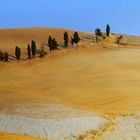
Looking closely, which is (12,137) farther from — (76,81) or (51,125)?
(76,81)

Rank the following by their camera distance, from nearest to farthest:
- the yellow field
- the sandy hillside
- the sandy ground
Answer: the yellow field
the sandy ground
the sandy hillside

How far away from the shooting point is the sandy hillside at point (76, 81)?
4762 centimetres

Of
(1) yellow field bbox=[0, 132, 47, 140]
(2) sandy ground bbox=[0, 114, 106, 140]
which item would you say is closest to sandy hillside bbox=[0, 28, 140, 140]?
(2) sandy ground bbox=[0, 114, 106, 140]

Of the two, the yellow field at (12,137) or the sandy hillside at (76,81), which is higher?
the yellow field at (12,137)

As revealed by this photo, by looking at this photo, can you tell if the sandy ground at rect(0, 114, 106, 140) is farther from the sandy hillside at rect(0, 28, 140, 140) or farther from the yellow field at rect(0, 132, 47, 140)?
the sandy hillside at rect(0, 28, 140, 140)

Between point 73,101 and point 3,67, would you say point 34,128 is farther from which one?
point 3,67

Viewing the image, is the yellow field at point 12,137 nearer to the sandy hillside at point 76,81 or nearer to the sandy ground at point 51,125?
the sandy ground at point 51,125

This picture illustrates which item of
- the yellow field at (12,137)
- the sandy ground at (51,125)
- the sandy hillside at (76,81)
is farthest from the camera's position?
the sandy hillside at (76,81)

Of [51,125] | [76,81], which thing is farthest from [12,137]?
[76,81]

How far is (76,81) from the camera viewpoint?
212 feet

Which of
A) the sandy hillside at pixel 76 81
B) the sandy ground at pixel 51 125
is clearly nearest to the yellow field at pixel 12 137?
the sandy ground at pixel 51 125

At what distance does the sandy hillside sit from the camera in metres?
47.6

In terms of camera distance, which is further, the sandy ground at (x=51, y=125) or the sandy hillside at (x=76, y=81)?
the sandy hillside at (x=76, y=81)

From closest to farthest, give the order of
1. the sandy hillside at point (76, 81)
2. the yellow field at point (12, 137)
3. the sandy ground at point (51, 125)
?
1. the yellow field at point (12, 137)
2. the sandy ground at point (51, 125)
3. the sandy hillside at point (76, 81)
